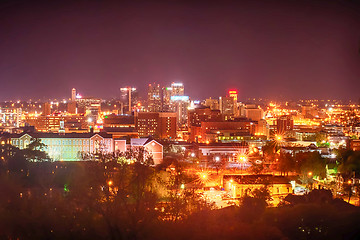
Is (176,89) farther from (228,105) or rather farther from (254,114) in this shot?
(254,114)

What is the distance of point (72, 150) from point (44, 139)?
739mm

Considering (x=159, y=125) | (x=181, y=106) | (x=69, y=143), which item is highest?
(x=181, y=106)

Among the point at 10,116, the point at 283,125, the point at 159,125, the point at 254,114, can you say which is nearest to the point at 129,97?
the point at 10,116

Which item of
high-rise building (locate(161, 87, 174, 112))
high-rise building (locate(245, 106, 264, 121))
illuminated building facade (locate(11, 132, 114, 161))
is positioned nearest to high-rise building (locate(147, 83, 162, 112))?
high-rise building (locate(161, 87, 174, 112))

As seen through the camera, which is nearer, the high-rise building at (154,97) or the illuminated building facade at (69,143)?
the illuminated building facade at (69,143)

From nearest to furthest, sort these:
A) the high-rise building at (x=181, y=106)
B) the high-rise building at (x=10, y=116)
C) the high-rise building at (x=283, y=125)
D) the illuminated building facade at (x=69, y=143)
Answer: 1. the illuminated building facade at (x=69, y=143)
2. the high-rise building at (x=283, y=125)
3. the high-rise building at (x=10, y=116)
4. the high-rise building at (x=181, y=106)

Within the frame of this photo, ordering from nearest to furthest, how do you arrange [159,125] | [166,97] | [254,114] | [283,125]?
[283,125] → [159,125] → [254,114] → [166,97]

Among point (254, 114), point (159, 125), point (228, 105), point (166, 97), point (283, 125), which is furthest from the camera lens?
point (166, 97)

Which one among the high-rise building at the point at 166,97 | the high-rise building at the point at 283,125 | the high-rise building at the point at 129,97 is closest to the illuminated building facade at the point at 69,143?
the high-rise building at the point at 283,125

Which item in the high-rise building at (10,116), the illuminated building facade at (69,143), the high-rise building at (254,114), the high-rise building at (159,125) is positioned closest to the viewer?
the illuminated building facade at (69,143)

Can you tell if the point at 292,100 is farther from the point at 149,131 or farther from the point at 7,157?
the point at 7,157

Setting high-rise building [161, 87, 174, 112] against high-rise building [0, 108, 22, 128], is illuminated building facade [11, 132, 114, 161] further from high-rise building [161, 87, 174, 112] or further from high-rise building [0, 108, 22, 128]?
high-rise building [161, 87, 174, 112]

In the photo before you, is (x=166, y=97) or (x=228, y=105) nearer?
(x=228, y=105)

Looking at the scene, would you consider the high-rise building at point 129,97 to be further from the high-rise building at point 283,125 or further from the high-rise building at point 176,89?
the high-rise building at point 283,125
